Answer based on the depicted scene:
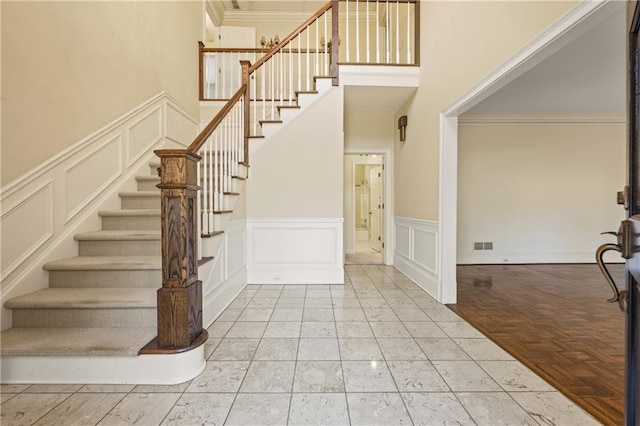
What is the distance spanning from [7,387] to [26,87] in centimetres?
189

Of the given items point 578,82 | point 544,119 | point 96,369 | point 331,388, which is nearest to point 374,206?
point 544,119

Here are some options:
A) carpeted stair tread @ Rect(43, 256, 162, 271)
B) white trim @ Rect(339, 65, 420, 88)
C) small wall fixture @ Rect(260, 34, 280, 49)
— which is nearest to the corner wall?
white trim @ Rect(339, 65, 420, 88)

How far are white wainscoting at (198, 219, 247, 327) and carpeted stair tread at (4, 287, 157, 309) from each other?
Result: 0.43 meters

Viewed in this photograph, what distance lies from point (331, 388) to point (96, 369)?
136 centimetres

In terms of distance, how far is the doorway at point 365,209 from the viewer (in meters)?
5.65

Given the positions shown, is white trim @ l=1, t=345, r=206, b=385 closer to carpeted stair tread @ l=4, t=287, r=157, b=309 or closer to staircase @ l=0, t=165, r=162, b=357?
staircase @ l=0, t=165, r=162, b=357

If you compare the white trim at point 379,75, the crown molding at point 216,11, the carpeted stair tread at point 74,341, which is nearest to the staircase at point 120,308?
the carpeted stair tread at point 74,341

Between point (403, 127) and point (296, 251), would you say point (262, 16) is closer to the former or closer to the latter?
point (403, 127)

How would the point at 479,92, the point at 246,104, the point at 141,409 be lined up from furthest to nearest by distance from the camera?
the point at 246,104, the point at 479,92, the point at 141,409

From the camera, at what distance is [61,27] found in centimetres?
218

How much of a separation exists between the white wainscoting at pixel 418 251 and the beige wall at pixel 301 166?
1.10 meters

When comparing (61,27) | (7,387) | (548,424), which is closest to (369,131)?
(61,27)

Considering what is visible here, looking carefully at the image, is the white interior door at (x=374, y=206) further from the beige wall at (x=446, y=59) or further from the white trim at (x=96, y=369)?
the white trim at (x=96, y=369)

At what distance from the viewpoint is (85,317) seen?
5.99 ft
